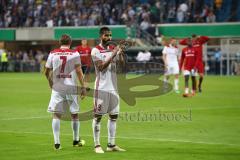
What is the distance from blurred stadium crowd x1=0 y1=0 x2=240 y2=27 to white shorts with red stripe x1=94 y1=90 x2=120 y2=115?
116ft

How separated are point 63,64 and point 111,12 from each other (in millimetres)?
39701

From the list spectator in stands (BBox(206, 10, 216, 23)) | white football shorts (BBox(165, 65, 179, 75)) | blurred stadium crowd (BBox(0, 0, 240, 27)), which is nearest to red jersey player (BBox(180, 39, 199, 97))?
white football shorts (BBox(165, 65, 179, 75))

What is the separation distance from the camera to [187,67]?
2934 cm

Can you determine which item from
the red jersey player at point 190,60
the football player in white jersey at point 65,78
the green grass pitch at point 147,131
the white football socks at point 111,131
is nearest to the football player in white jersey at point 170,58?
the red jersey player at point 190,60

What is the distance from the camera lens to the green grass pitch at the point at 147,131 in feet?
43.7

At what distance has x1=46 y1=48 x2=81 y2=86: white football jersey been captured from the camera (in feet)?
46.8

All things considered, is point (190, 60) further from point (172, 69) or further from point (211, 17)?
point (211, 17)

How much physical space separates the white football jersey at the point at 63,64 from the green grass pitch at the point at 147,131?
4.81 feet

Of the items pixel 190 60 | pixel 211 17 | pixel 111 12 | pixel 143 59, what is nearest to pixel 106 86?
pixel 190 60

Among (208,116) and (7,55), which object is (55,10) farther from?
(208,116)

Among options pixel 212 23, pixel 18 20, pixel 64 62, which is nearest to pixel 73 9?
pixel 18 20

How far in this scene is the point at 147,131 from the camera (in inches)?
671

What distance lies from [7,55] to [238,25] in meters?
21.1

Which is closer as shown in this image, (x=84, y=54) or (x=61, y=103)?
(x=61, y=103)
